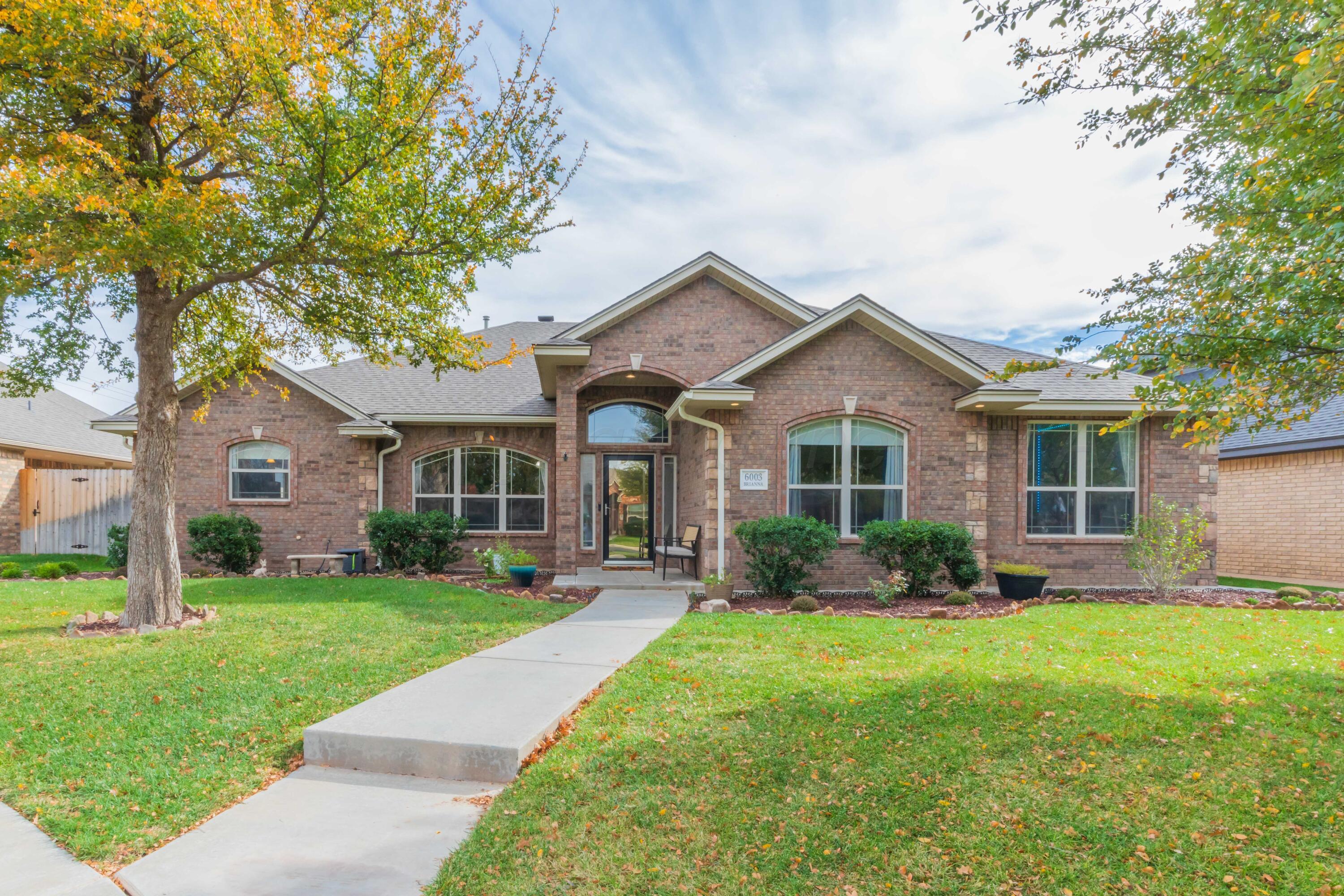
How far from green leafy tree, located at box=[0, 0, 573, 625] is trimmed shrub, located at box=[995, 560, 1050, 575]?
833 cm

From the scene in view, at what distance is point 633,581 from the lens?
12055 millimetres

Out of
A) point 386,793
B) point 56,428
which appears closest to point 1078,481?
point 386,793

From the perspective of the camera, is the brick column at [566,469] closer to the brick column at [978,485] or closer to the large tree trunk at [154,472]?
the large tree trunk at [154,472]

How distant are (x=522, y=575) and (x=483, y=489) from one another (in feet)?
10.1

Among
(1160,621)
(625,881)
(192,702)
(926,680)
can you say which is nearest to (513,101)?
(192,702)

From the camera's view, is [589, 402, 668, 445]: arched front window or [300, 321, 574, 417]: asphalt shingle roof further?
[589, 402, 668, 445]: arched front window

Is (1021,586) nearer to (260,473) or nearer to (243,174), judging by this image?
(243,174)

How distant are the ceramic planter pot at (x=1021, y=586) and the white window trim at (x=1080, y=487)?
1.52 m

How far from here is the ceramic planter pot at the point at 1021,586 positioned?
34.8 feet

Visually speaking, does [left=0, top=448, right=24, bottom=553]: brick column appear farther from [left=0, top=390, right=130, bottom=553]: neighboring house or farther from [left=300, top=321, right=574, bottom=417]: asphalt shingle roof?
[left=300, top=321, right=574, bottom=417]: asphalt shingle roof

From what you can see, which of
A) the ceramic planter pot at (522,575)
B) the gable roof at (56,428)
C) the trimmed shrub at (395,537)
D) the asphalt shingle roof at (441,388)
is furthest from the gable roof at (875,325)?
the gable roof at (56,428)

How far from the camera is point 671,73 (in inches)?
339

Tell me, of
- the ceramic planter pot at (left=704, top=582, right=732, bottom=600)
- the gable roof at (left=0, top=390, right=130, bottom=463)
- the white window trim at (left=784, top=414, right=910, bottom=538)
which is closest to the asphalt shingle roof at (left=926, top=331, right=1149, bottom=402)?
the white window trim at (left=784, top=414, right=910, bottom=538)

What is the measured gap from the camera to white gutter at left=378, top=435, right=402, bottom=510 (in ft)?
45.0
